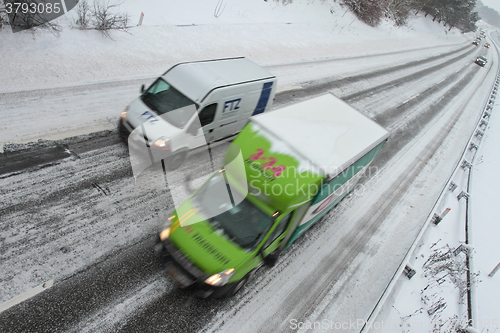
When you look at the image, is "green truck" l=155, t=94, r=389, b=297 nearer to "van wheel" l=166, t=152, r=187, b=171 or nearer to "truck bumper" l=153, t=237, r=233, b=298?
"truck bumper" l=153, t=237, r=233, b=298

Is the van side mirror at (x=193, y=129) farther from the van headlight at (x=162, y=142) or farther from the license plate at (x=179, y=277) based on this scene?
the license plate at (x=179, y=277)

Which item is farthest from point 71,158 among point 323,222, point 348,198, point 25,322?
point 348,198

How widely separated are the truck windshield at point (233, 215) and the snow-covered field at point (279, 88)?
4.84 feet

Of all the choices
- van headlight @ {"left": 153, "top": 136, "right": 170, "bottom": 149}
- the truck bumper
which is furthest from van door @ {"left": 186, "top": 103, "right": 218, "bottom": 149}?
the truck bumper

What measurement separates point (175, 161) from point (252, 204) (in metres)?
3.10

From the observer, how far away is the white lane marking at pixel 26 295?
4.37m

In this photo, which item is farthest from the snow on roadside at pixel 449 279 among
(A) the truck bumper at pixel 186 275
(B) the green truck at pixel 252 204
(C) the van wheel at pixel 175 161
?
(C) the van wheel at pixel 175 161

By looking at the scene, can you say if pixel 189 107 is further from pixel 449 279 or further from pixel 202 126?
pixel 449 279

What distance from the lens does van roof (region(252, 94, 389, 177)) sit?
17.7 feet

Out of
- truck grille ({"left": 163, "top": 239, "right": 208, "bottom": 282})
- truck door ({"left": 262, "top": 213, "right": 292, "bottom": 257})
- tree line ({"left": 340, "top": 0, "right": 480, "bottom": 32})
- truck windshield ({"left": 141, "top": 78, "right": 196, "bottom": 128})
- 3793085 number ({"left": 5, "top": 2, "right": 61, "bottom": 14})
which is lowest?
truck grille ({"left": 163, "top": 239, "right": 208, "bottom": 282})

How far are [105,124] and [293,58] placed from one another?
11943 millimetres

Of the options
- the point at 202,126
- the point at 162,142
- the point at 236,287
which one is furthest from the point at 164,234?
the point at 202,126

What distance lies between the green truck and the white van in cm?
157

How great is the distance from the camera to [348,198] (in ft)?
27.7
